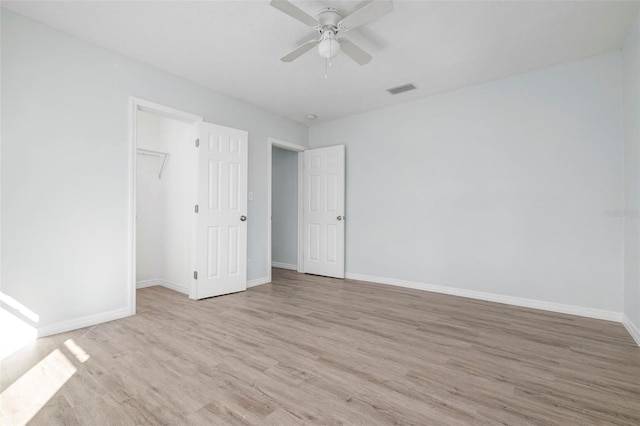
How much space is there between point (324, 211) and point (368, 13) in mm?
3412

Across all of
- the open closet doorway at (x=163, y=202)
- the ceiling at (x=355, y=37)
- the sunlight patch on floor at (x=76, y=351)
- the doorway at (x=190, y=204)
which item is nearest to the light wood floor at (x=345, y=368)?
the sunlight patch on floor at (x=76, y=351)

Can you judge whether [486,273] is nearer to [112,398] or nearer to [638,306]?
[638,306]

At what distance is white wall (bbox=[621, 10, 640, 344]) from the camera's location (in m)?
2.56

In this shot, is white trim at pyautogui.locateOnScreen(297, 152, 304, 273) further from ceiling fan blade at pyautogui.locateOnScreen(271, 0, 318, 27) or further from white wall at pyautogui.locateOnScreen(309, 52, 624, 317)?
ceiling fan blade at pyautogui.locateOnScreen(271, 0, 318, 27)

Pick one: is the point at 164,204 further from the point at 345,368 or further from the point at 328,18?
the point at 345,368

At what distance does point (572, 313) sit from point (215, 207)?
173 inches

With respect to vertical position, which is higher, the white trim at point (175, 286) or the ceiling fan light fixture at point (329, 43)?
the ceiling fan light fixture at point (329, 43)

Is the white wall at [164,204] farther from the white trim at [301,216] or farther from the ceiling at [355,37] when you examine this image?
the white trim at [301,216]

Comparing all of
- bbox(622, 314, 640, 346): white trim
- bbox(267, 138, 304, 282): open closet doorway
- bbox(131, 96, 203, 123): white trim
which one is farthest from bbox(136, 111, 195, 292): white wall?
bbox(622, 314, 640, 346): white trim

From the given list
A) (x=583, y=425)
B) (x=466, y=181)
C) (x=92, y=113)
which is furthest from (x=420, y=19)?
(x=92, y=113)

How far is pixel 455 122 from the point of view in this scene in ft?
13.2

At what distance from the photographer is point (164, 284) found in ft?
14.4

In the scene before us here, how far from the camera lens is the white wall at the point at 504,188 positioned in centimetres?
312

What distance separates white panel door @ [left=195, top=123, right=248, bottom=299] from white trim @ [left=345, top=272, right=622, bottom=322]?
2.20 metres
